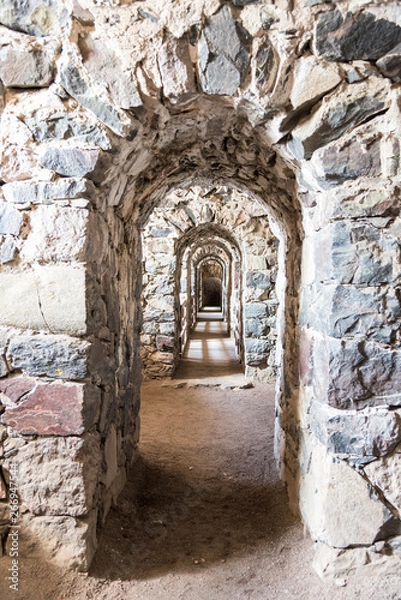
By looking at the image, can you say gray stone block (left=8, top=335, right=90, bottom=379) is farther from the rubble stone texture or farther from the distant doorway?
the distant doorway

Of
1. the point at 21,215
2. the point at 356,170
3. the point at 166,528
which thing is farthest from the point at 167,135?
the point at 166,528

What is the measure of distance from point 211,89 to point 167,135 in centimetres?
47

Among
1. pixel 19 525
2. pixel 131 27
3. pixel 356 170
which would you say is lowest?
pixel 19 525

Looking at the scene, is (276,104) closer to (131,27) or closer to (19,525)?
(131,27)

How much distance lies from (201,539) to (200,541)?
0.02 metres

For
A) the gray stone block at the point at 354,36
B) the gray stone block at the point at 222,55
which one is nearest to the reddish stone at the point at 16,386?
the gray stone block at the point at 222,55

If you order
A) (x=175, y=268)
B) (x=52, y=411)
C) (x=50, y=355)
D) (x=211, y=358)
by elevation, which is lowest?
(x=211, y=358)

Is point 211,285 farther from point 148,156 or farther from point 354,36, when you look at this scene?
point 354,36

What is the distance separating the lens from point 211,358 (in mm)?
6848

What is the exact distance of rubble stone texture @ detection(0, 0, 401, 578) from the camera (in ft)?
4.73

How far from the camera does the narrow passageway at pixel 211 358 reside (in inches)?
221

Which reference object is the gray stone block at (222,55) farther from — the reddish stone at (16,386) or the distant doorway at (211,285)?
the distant doorway at (211,285)

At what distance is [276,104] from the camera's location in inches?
59.3

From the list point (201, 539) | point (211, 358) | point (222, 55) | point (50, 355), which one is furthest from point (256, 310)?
point (222, 55)
